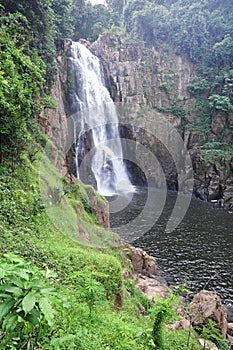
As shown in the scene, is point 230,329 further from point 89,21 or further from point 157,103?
point 89,21

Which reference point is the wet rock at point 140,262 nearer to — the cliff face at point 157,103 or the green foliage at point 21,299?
the green foliage at point 21,299

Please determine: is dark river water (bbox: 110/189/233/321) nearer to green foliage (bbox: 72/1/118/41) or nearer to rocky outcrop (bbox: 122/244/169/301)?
rocky outcrop (bbox: 122/244/169/301)

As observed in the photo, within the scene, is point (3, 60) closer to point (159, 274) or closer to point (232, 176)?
point (159, 274)

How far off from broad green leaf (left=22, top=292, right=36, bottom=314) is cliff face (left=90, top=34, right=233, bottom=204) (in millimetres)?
28252

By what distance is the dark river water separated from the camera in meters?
11.6

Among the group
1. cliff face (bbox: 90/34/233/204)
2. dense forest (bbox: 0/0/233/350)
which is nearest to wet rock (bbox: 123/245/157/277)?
dense forest (bbox: 0/0/233/350)

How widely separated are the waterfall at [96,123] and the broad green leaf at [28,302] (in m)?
22.9

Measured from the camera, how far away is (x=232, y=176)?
27.3 m

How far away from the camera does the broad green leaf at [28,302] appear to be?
1560 millimetres

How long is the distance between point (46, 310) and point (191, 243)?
14896 millimetres

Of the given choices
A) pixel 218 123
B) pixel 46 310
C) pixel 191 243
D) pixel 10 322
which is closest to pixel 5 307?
pixel 10 322

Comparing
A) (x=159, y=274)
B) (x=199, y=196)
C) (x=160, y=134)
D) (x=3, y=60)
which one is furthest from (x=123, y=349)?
(x=160, y=134)

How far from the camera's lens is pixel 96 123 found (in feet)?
91.9

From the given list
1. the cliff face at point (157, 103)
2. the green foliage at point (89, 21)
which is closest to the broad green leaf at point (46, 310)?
the cliff face at point (157, 103)
